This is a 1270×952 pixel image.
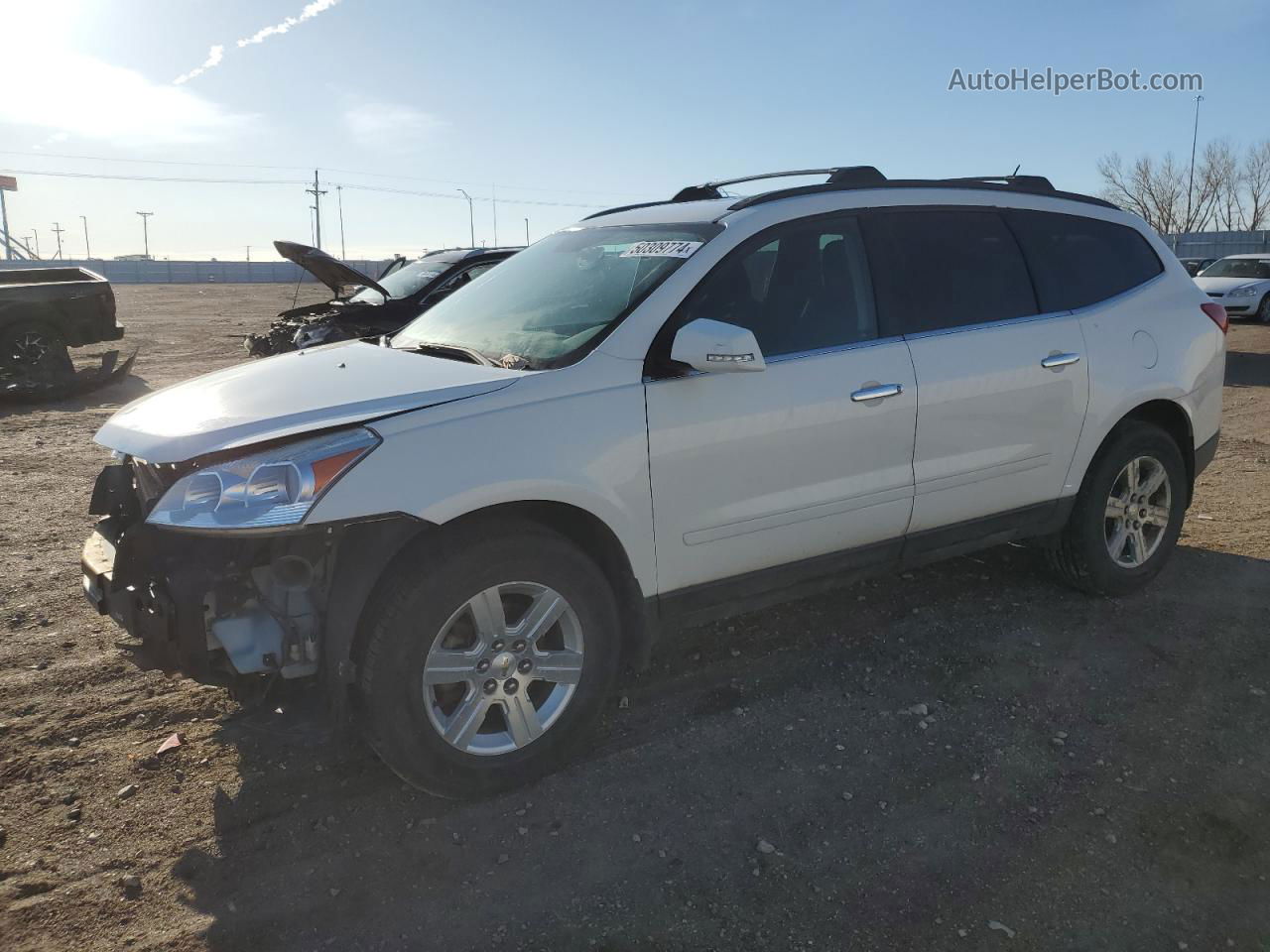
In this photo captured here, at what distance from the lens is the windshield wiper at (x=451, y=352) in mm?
3361

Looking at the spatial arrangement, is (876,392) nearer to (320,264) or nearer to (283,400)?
(283,400)

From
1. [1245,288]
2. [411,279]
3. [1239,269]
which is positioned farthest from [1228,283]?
[411,279]

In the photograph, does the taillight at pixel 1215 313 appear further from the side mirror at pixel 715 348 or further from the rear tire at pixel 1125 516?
the side mirror at pixel 715 348

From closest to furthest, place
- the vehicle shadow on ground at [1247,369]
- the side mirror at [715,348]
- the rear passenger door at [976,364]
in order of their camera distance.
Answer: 1. the side mirror at [715,348]
2. the rear passenger door at [976,364]
3. the vehicle shadow on ground at [1247,369]

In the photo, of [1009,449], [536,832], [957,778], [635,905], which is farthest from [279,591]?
[1009,449]

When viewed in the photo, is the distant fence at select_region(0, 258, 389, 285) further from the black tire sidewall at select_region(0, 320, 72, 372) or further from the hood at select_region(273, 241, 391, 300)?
the hood at select_region(273, 241, 391, 300)

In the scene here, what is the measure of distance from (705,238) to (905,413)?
1.04 meters

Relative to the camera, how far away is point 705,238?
11.5 feet

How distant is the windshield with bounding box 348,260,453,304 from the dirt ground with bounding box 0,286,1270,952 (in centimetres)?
731

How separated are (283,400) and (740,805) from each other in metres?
1.97

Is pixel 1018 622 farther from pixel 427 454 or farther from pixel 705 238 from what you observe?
pixel 427 454

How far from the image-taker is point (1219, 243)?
45.2 meters

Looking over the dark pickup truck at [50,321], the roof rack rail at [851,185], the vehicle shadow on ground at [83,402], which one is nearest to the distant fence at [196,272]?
the dark pickup truck at [50,321]

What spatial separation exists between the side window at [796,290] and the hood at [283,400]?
848mm
